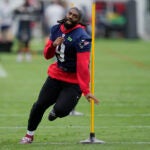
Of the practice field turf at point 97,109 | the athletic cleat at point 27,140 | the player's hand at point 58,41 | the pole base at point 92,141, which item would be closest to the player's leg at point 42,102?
the athletic cleat at point 27,140

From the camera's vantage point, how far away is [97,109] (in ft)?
55.9

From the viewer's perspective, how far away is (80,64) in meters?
11.7

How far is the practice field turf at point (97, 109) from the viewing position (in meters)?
12.5

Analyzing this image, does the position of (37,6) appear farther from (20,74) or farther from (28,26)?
(20,74)

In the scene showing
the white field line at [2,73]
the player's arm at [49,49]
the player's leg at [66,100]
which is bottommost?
the white field line at [2,73]

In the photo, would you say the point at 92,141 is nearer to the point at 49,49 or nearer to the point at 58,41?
the point at 49,49

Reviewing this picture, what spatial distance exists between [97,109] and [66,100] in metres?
5.07

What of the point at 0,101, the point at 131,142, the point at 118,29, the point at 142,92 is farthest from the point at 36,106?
the point at 118,29

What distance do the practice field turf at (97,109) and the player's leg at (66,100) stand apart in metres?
0.48

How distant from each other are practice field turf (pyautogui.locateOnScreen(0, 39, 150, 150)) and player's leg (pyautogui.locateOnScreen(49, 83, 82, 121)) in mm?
482

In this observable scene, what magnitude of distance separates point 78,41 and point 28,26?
22.6m

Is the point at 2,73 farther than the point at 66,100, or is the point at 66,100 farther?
the point at 2,73

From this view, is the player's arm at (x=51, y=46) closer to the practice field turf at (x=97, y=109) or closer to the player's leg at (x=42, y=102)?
the player's leg at (x=42, y=102)

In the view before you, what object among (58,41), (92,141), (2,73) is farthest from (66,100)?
(2,73)
